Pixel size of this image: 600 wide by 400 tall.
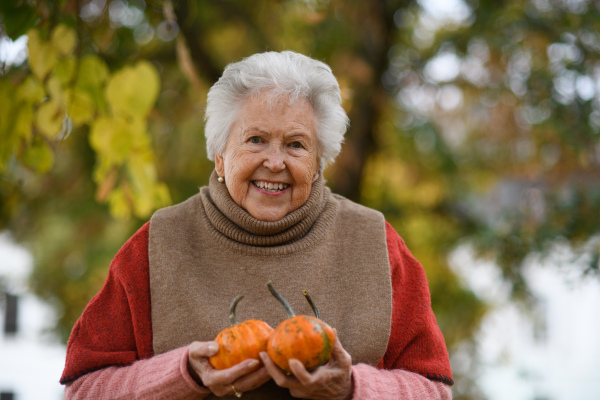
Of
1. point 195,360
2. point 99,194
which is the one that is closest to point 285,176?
point 195,360

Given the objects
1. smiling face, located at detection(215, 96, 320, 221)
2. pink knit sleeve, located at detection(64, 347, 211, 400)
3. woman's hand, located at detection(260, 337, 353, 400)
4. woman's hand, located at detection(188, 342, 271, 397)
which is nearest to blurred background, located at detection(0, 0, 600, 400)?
smiling face, located at detection(215, 96, 320, 221)

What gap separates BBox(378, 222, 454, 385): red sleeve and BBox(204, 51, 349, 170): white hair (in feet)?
1.75

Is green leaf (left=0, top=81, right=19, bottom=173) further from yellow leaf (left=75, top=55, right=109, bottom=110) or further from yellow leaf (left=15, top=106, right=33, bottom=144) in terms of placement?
yellow leaf (left=75, top=55, right=109, bottom=110)

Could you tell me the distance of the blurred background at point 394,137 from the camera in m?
2.74

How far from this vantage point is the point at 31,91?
8.00 feet

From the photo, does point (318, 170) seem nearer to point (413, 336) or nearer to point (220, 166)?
point (220, 166)

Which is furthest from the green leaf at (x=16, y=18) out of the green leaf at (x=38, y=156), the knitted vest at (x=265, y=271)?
the knitted vest at (x=265, y=271)

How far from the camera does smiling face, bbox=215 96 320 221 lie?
2053 mm

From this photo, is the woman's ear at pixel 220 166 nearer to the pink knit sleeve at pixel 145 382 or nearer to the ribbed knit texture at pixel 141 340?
the ribbed knit texture at pixel 141 340

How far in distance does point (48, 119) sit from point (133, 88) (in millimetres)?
349

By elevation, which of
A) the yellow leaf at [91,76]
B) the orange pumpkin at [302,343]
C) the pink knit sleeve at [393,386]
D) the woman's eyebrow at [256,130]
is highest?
the yellow leaf at [91,76]

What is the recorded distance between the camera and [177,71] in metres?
6.54

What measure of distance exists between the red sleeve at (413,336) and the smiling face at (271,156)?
45cm

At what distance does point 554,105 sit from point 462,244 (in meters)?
1.60
